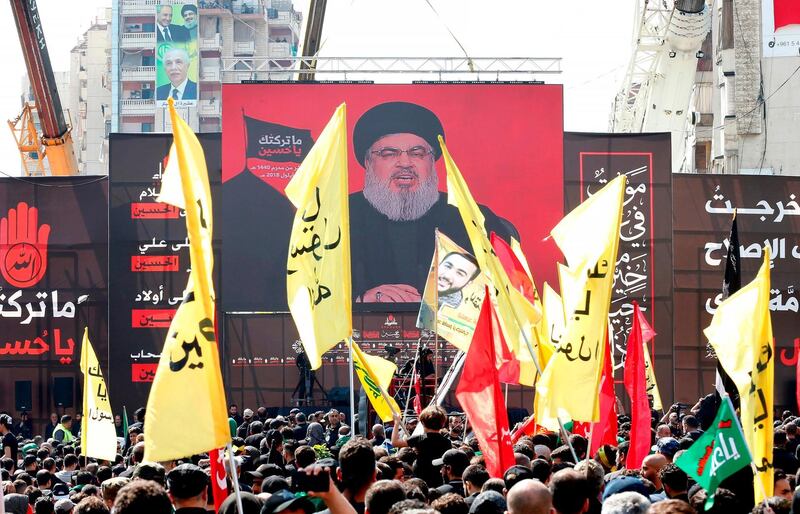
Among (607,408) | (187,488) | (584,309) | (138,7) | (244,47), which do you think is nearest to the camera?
(187,488)

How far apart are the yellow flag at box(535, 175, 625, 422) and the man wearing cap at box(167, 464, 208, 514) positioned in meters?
3.42

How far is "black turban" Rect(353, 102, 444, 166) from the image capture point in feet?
83.6

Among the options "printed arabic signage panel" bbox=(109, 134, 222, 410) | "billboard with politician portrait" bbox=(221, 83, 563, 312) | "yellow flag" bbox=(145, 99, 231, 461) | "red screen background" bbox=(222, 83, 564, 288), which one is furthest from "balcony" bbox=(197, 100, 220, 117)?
"yellow flag" bbox=(145, 99, 231, 461)

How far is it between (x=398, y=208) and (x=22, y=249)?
7.74m

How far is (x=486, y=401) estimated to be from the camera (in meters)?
8.65

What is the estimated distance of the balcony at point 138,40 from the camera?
69625 millimetres

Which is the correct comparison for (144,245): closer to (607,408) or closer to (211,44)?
(607,408)

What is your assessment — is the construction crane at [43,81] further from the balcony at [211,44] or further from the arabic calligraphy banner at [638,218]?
the balcony at [211,44]

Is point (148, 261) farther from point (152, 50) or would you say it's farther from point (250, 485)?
point (152, 50)

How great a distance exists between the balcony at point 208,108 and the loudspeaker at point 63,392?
44392 millimetres

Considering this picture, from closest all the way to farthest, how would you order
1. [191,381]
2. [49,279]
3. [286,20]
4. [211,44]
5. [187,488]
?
1. [187,488]
2. [191,381]
3. [49,279]
4. [211,44]
5. [286,20]

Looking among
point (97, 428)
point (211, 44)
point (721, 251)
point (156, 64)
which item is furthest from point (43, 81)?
point (211, 44)

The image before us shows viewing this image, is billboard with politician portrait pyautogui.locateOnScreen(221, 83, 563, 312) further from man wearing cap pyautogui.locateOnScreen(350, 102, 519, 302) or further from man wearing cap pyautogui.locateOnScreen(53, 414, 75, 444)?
man wearing cap pyautogui.locateOnScreen(53, 414, 75, 444)

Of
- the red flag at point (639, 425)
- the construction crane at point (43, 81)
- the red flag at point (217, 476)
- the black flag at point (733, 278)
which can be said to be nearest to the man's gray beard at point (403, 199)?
the construction crane at point (43, 81)
